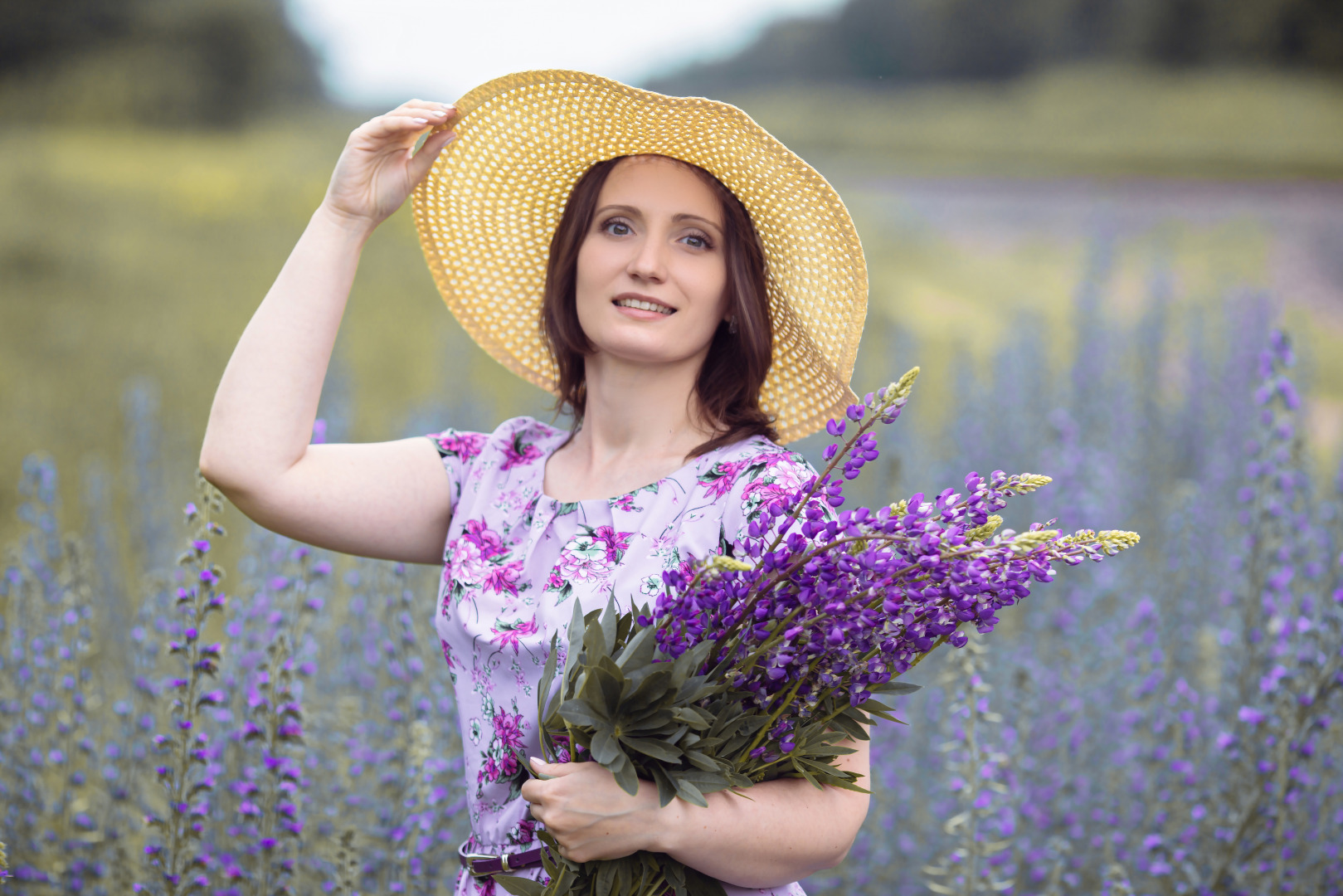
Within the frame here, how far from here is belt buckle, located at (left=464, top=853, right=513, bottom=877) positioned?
3.92ft

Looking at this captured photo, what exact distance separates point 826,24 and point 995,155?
4.94ft

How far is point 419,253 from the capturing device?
7512 millimetres

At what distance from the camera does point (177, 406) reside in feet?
18.6

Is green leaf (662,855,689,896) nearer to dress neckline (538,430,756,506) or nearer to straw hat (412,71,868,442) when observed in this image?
dress neckline (538,430,756,506)

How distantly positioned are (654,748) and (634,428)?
563 millimetres

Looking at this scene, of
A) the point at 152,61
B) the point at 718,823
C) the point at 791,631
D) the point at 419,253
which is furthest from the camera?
the point at 152,61

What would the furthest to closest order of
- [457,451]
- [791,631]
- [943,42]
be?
[943,42]
[457,451]
[791,631]

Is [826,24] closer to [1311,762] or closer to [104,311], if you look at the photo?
[104,311]

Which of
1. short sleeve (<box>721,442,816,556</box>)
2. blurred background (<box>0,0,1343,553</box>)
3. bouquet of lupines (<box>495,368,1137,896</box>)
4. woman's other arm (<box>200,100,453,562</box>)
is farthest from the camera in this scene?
blurred background (<box>0,0,1343,553</box>)

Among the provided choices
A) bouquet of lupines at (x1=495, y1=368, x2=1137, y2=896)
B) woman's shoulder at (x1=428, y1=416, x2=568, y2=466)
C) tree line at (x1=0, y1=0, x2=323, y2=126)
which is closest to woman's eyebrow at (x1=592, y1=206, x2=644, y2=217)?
woman's shoulder at (x1=428, y1=416, x2=568, y2=466)

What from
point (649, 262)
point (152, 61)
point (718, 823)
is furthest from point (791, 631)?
point (152, 61)

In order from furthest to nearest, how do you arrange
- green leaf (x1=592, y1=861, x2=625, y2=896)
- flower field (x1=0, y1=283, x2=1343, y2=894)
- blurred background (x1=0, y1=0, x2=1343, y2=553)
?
1. blurred background (x1=0, y1=0, x2=1343, y2=553)
2. flower field (x1=0, y1=283, x2=1343, y2=894)
3. green leaf (x1=592, y1=861, x2=625, y2=896)

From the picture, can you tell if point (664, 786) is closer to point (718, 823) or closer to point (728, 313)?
point (718, 823)

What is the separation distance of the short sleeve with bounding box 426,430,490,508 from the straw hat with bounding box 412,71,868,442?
0.19 metres
